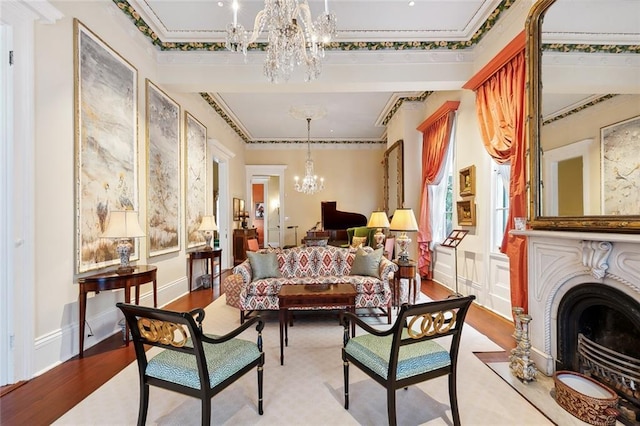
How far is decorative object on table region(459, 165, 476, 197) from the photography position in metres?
4.50

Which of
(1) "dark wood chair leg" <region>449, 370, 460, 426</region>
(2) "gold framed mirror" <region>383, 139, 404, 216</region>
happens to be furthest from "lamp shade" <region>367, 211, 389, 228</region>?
(1) "dark wood chair leg" <region>449, 370, 460, 426</region>

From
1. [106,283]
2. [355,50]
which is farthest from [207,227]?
[355,50]

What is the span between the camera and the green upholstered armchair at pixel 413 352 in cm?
→ 165

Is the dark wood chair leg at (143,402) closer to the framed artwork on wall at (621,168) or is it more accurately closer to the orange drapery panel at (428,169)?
the framed artwork on wall at (621,168)

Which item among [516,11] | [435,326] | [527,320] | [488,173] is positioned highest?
[516,11]

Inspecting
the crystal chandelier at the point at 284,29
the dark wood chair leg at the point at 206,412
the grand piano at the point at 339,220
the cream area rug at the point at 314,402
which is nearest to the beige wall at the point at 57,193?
the cream area rug at the point at 314,402

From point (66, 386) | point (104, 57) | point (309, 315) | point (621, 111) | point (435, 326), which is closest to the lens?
point (435, 326)

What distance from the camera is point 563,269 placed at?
233 cm

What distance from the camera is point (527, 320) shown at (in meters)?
2.47

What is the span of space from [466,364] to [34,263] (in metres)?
3.85

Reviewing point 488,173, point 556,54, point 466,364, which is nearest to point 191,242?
point 466,364

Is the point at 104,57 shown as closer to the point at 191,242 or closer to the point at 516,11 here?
the point at 191,242

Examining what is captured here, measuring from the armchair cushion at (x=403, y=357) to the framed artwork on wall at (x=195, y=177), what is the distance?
4.26 meters

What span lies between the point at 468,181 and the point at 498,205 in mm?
677
